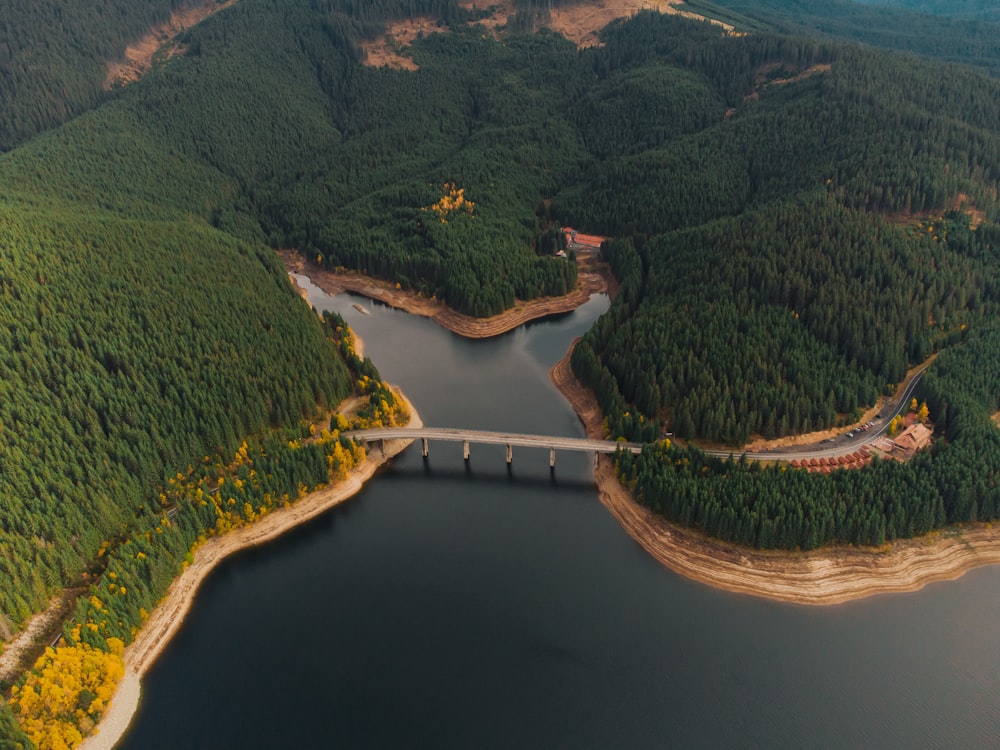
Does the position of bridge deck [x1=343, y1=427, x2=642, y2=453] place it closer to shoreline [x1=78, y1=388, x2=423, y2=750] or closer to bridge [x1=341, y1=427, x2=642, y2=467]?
bridge [x1=341, y1=427, x2=642, y2=467]

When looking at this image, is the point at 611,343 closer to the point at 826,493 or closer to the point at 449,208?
the point at 826,493

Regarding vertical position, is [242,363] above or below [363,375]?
above

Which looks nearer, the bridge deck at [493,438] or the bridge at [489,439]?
the bridge deck at [493,438]

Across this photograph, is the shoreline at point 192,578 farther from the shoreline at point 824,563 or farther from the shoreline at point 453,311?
the shoreline at point 824,563

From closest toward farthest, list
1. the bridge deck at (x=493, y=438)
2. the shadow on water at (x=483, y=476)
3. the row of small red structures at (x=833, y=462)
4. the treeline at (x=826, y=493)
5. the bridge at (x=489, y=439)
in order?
1. the treeline at (x=826, y=493)
2. the row of small red structures at (x=833, y=462)
3. the bridge deck at (x=493, y=438)
4. the bridge at (x=489, y=439)
5. the shadow on water at (x=483, y=476)

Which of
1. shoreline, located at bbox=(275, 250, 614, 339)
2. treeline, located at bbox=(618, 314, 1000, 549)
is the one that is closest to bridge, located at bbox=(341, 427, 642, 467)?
treeline, located at bbox=(618, 314, 1000, 549)

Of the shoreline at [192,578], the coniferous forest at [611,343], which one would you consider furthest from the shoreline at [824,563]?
the shoreline at [192,578]

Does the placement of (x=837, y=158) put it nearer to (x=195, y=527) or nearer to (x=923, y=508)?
(x=923, y=508)

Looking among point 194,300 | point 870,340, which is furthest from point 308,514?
point 870,340
